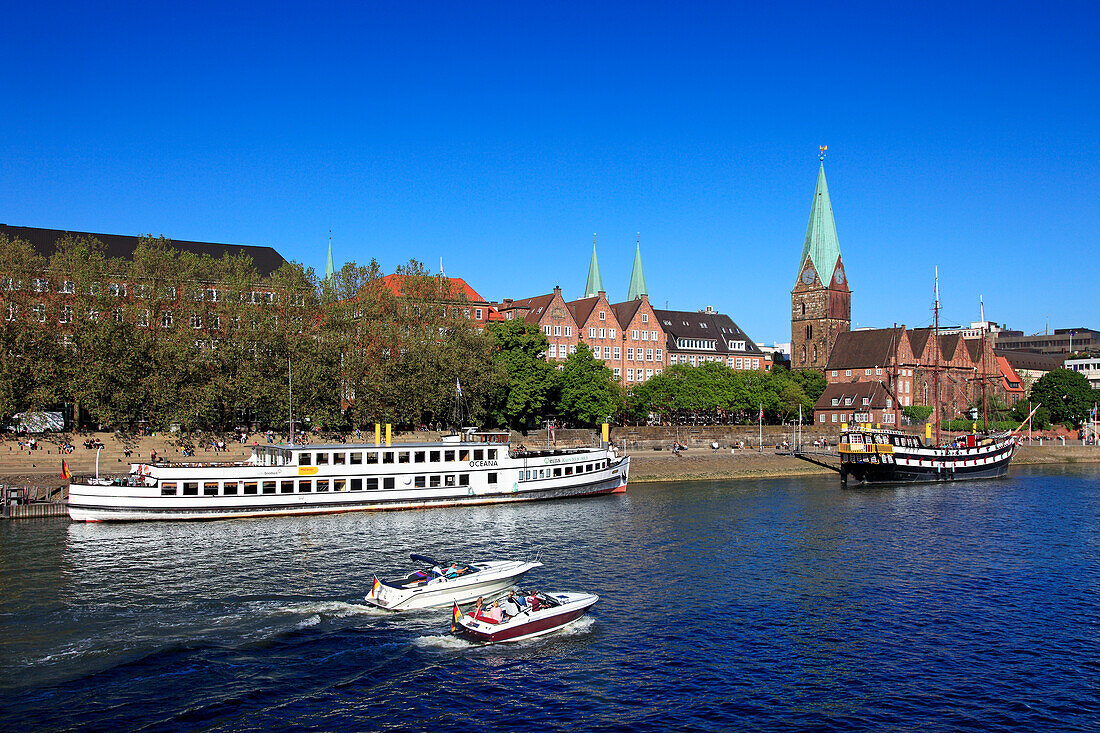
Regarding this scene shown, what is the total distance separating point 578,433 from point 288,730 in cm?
8857

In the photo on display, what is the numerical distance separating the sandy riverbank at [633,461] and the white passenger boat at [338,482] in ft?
26.8

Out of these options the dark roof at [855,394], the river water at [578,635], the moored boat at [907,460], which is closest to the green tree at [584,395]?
the moored boat at [907,460]

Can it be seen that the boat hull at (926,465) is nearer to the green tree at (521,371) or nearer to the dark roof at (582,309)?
the green tree at (521,371)

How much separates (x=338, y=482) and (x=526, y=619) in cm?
3958

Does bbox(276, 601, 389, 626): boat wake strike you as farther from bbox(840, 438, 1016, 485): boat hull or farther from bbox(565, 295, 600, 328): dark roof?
bbox(565, 295, 600, 328): dark roof

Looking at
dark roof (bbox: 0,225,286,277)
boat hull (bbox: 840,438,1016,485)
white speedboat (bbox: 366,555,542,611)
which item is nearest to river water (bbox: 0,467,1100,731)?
white speedboat (bbox: 366,555,542,611)

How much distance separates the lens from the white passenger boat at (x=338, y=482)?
65.5m

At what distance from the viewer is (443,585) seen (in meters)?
40.1

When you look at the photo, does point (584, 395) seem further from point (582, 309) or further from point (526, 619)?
point (526, 619)

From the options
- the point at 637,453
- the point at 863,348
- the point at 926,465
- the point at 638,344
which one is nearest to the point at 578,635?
the point at 637,453

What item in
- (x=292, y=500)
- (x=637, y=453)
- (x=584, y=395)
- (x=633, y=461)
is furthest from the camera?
(x=584, y=395)

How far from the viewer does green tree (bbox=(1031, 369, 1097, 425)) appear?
180000 mm

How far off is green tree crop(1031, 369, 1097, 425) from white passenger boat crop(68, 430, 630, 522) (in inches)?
5408

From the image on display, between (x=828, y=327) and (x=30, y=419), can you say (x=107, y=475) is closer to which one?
(x=30, y=419)
